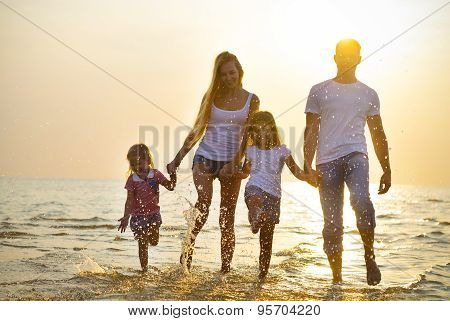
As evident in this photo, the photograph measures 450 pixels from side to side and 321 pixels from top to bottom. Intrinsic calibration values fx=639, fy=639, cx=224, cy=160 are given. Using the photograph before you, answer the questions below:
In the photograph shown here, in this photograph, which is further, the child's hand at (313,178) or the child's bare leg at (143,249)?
the child's bare leg at (143,249)

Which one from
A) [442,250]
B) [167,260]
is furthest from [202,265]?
[442,250]

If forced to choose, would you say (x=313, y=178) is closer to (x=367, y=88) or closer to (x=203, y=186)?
(x=367, y=88)

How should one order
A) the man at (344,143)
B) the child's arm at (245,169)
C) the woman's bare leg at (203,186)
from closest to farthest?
the man at (344,143) < the child's arm at (245,169) < the woman's bare leg at (203,186)

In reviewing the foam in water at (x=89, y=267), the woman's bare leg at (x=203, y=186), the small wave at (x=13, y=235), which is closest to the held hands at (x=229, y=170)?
the woman's bare leg at (x=203, y=186)

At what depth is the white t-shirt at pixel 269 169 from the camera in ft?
21.3

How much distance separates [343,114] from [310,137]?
1.35 ft

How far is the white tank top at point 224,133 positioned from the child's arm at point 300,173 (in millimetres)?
606

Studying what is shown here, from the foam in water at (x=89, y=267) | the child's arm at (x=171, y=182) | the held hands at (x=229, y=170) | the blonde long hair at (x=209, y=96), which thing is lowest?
the foam in water at (x=89, y=267)

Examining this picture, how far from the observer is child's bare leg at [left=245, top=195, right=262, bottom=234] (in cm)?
633

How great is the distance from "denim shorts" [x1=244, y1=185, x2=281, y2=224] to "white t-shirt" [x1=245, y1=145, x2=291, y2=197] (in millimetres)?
37

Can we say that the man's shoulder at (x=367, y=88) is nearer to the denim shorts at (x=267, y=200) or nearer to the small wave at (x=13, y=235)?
the denim shorts at (x=267, y=200)

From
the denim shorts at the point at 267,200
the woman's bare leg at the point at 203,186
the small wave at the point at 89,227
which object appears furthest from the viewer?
the small wave at the point at 89,227

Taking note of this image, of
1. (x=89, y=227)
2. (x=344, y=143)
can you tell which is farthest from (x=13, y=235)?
(x=344, y=143)

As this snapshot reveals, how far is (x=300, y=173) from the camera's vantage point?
21.0 feet
